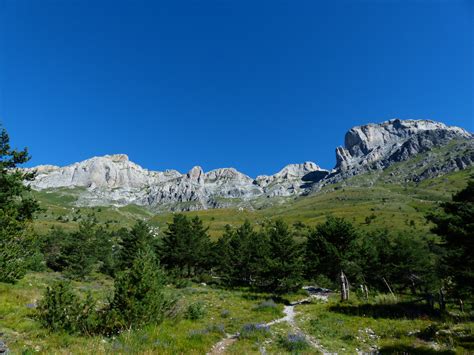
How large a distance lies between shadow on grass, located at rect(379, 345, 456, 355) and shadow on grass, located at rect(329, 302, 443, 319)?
346 inches

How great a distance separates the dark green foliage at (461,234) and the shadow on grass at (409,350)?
8.15 meters

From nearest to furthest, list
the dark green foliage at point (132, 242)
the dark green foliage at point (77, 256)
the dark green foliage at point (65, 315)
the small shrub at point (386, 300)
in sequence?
the dark green foliage at point (65, 315) → the small shrub at point (386, 300) → the dark green foliage at point (77, 256) → the dark green foliage at point (132, 242)

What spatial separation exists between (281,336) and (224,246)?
44295mm

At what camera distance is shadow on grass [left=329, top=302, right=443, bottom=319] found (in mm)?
21062

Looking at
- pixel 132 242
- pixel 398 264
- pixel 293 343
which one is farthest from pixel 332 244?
pixel 132 242

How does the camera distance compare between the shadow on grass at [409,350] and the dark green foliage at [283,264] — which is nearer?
the shadow on grass at [409,350]

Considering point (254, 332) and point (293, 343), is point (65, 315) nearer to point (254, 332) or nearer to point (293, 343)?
point (254, 332)

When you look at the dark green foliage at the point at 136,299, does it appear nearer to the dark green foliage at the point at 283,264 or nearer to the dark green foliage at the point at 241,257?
the dark green foliage at the point at 283,264

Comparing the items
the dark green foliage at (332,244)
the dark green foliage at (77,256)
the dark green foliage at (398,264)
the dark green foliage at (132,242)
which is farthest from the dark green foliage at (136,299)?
the dark green foliage at (398,264)

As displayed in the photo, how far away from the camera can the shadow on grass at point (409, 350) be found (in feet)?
39.1

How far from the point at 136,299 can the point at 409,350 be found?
12835 mm

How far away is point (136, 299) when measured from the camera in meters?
13.6

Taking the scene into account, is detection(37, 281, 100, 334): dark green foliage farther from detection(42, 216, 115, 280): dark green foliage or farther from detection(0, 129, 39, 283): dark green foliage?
detection(42, 216, 115, 280): dark green foliage

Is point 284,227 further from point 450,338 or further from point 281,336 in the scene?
point 450,338
